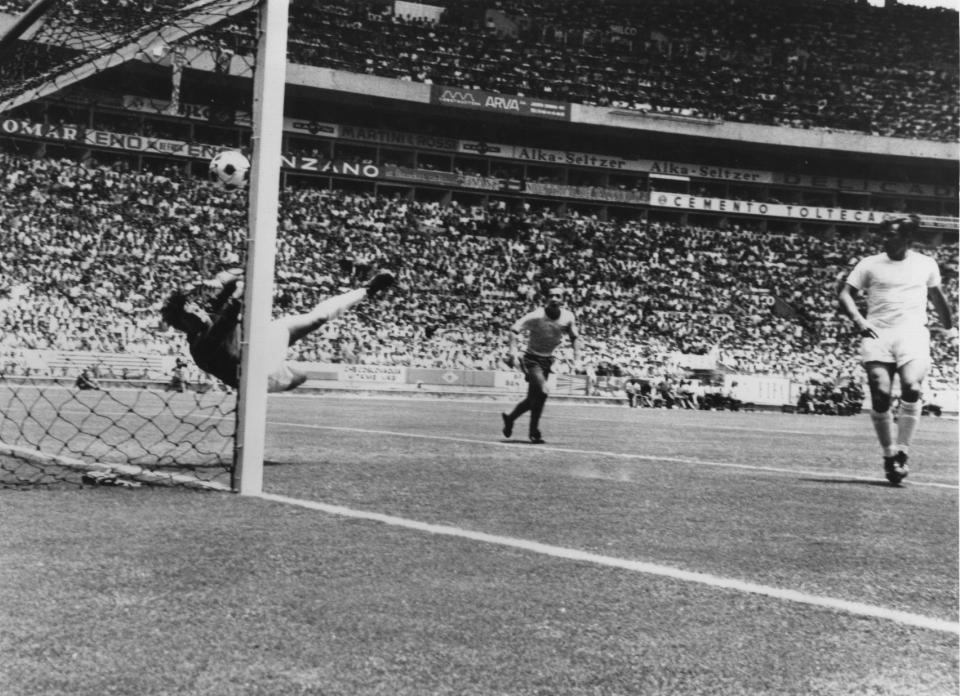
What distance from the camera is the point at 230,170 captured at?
21.7 feet

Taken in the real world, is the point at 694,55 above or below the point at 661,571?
above

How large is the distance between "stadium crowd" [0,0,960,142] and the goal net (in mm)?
8898

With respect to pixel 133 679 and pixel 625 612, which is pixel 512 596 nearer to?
pixel 625 612

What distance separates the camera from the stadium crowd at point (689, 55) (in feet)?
156

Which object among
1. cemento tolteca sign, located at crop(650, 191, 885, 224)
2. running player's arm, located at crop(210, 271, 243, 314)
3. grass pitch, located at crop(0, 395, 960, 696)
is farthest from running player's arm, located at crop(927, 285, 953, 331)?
cemento tolteca sign, located at crop(650, 191, 885, 224)

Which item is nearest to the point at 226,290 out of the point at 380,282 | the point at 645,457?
the point at 380,282

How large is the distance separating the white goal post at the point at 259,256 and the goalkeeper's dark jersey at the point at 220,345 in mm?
910

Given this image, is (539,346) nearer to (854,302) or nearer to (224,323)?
(854,302)

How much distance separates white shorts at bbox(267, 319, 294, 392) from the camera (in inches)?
259

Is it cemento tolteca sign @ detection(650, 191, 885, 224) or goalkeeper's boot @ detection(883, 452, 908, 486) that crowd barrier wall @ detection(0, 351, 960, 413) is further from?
goalkeeper's boot @ detection(883, 452, 908, 486)

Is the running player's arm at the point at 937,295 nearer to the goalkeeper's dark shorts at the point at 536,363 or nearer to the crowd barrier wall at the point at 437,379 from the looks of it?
the goalkeeper's dark shorts at the point at 536,363

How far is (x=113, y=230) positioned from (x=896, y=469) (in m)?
31.5

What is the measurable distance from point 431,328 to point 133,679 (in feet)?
109

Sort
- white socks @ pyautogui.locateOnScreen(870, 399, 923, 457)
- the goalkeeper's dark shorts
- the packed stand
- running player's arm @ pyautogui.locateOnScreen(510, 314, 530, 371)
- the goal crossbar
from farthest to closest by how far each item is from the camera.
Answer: the packed stand, the goalkeeper's dark shorts, running player's arm @ pyautogui.locateOnScreen(510, 314, 530, 371), white socks @ pyautogui.locateOnScreen(870, 399, 923, 457), the goal crossbar
